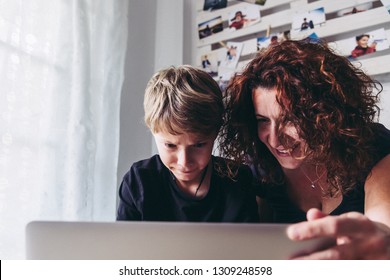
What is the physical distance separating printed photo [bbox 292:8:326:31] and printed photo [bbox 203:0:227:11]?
1.10 feet

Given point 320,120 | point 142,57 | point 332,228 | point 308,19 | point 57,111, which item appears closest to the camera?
point 332,228

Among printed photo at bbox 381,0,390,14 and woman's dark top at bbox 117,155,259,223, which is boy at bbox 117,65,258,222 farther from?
printed photo at bbox 381,0,390,14

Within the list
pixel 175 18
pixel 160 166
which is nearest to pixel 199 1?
pixel 175 18

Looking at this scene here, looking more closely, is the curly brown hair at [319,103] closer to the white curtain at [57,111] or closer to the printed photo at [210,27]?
the white curtain at [57,111]

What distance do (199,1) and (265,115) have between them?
1.06 meters

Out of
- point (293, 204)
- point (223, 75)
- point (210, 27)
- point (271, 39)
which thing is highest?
point (210, 27)

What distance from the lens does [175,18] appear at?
1.74 m

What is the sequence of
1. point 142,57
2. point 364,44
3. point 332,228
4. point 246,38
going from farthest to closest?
1. point 142,57
2. point 246,38
3. point 364,44
4. point 332,228

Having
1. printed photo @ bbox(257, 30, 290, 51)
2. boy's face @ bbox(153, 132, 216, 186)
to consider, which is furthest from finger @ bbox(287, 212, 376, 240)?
printed photo @ bbox(257, 30, 290, 51)

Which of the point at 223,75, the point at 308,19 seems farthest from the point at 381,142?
the point at 223,75

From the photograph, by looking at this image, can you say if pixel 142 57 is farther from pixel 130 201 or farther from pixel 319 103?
pixel 319 103

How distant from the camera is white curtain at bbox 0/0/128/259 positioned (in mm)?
1003

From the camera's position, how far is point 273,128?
78 cm

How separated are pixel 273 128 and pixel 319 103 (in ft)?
0.34
